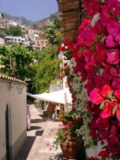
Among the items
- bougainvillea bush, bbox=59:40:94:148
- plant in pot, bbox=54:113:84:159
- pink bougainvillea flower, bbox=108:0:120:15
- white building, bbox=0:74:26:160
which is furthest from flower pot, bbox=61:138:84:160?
pink bougainvillea flower, bbox=108:0:120:15

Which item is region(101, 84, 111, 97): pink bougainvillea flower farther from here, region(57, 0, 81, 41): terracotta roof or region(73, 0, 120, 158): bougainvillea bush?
region(57, 0, 81, 41): terracotta roof

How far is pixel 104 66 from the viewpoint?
7.70 ft

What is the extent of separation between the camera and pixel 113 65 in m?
2.30

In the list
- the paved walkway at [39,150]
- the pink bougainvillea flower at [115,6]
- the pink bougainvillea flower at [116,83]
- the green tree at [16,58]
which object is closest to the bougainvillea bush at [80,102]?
the paved walkway at [39,150]

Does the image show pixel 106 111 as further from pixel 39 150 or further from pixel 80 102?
pixel 39 150

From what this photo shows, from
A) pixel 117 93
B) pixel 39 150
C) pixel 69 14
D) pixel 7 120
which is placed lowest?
pixel 39 150

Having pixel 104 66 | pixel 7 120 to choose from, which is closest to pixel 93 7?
pixel 104 66

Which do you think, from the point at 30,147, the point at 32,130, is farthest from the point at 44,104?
the point at 30,147

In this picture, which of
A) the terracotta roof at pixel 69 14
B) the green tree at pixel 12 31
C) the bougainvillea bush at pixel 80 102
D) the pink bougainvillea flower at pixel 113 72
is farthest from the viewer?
the green tree at pixel 12 31

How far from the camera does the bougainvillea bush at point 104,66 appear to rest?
2.18 meters

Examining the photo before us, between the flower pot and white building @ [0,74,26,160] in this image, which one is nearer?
the flower pot

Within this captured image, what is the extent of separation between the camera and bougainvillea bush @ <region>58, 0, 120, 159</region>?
2178 mm

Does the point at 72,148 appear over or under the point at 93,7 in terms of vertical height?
under

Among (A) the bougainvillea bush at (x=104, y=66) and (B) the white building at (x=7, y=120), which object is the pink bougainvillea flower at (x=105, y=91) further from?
(B) the white building at (x=7, y=120)
